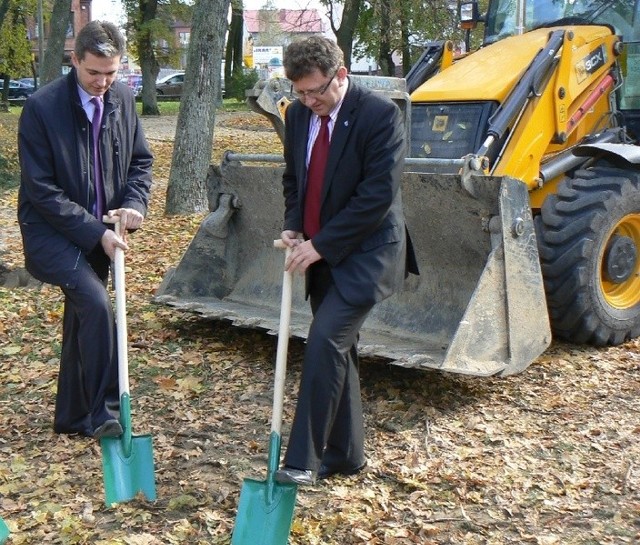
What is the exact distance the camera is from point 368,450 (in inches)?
195

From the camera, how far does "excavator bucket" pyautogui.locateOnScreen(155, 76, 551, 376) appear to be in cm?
543

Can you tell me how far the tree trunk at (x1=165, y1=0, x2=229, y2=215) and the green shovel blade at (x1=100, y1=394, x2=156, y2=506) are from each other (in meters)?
6.77

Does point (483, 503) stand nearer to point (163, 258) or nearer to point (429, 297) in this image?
point (429, 297)

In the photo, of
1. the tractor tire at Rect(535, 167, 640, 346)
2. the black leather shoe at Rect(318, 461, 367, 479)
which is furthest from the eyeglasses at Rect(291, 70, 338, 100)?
the tractor tire at Rect(535, 167, 640, 346)

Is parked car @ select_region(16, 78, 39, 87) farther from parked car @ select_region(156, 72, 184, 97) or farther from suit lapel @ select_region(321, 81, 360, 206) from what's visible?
suit lapel @ select_region(321, 81, 360, 206)

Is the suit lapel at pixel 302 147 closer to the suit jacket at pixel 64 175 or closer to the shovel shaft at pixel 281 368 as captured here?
the shovel shaft at pixel 281 368

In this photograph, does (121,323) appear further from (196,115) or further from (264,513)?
(196,115)

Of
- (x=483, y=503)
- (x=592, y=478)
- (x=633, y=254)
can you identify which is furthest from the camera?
(x=633, y=254)

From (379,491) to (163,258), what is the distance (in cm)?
521

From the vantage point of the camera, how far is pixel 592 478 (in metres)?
4.69

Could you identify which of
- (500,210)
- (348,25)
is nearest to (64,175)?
(500,210)

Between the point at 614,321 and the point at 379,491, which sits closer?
the point at 379,491

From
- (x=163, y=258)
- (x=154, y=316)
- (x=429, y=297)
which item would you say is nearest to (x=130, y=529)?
(x=429, y=297)

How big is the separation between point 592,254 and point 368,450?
2.18m
